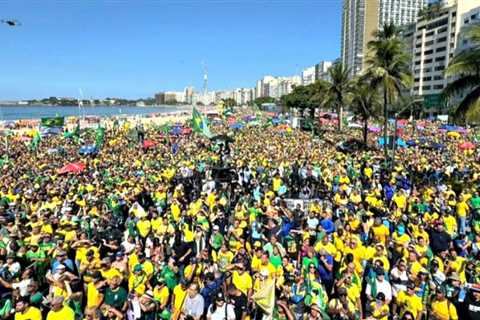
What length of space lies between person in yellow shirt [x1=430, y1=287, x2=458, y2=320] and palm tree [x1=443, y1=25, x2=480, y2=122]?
9109 millimetres

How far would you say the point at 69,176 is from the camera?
1714 cm

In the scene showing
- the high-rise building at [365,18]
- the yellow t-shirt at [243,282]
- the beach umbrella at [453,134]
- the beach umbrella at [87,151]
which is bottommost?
the beach umbrella at [87,151]

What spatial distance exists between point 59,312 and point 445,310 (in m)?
5.02

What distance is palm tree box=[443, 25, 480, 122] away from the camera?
497 inches

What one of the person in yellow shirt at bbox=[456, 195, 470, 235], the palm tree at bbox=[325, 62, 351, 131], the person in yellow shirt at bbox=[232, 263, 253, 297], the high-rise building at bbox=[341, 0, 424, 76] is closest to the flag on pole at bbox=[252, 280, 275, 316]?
the person in yellow shirt at bbox=[232, 263, 253, 297]

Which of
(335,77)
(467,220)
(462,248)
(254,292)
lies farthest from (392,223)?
(335,77)

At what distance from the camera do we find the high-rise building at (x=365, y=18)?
5782 inches

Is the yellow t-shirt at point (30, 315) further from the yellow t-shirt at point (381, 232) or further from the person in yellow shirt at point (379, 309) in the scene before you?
the yellow t-shirt at point (381, 232)

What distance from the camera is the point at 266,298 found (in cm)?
561

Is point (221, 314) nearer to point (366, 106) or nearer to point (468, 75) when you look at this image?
point (468, 75)

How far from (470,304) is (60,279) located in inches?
226

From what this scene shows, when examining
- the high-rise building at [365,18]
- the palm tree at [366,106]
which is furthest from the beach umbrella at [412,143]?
the high-rise building at [365,18]

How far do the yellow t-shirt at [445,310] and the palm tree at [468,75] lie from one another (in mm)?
9161

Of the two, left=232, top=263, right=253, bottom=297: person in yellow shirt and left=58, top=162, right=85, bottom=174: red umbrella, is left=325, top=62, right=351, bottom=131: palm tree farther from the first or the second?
left=232, top=263, right=253, bottom=297: person in yellow shirt
